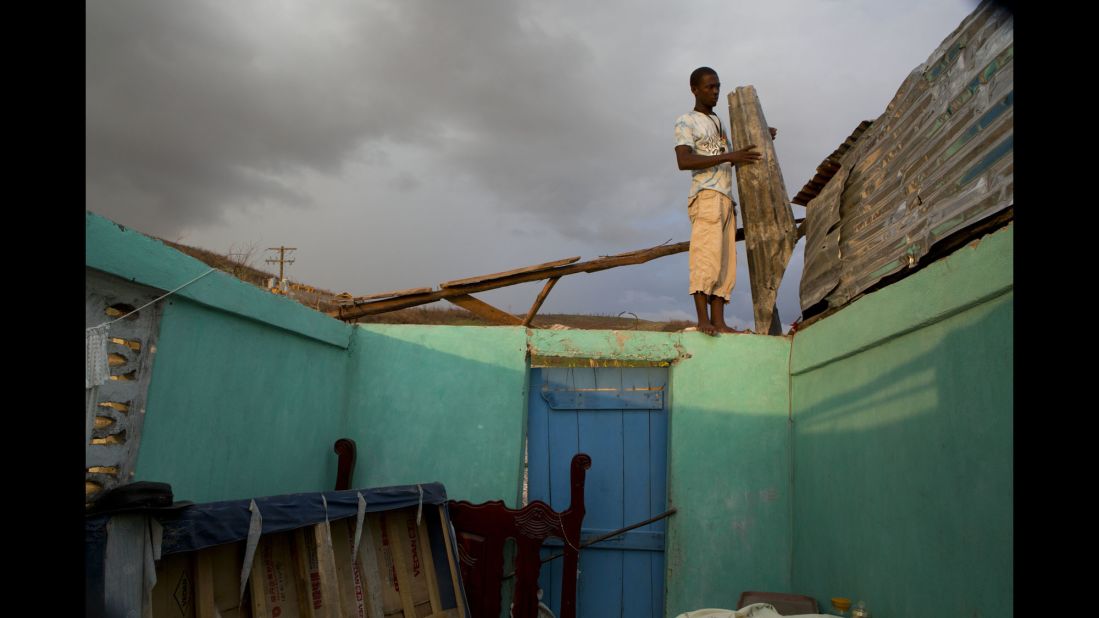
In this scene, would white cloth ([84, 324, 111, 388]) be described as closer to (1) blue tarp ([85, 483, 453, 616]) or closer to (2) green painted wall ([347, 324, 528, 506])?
(1) blue tarp ([85, 483, 453, 616])

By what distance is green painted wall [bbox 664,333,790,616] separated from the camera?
464cm

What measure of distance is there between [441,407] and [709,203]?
2.29 m

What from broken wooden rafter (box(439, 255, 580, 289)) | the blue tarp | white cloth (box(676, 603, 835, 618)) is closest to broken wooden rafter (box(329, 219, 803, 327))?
broken wooden rafter (box(439, 255, 580, 289))

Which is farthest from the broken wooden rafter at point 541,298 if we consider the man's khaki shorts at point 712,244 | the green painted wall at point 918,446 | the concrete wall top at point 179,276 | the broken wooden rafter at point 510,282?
the green painted wall at point 918,446

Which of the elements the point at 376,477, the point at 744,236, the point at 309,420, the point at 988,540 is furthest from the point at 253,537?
the point at 744,236

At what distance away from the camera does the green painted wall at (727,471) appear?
183 inches

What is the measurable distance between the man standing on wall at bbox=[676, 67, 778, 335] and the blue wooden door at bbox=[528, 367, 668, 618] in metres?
0.62

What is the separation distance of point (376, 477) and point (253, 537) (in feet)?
5.93

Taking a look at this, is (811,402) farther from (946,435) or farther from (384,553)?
(384,553)

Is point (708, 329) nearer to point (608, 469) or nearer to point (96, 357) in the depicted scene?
point (608, 469)

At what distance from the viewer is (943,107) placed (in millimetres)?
3250

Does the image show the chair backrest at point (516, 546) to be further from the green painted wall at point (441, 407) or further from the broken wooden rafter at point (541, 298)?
the broken wooden rafter at point (541, 298)

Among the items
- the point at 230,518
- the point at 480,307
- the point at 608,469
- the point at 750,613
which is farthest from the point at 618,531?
the point at 230,518

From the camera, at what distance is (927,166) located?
131 inches
